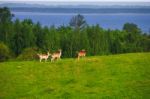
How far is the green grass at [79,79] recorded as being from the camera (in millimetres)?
25172

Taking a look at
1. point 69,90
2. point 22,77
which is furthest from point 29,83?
point 69,90

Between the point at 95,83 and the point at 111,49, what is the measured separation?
67996 millimetres

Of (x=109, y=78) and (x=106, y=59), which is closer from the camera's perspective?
(x=109, y=78)

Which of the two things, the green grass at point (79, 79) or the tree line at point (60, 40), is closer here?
the green grass at point (79, 79)

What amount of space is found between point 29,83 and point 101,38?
64770 millimetres

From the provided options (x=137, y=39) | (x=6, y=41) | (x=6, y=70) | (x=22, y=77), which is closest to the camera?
(x=22, y=77)

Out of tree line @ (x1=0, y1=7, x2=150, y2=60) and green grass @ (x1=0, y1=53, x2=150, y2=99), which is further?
tree line @ (x1=0, y1=7, x2=150, y2=60)

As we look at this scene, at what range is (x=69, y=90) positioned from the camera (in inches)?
1020

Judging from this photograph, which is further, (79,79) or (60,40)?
(60,40)

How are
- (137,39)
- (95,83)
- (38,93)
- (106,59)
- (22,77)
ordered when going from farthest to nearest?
1. (137,39)
2. (106,59)
3. (22,77)
4. (95,83)
5. (38,93)

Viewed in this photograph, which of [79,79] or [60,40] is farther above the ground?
[60,40]

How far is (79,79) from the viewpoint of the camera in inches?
1117

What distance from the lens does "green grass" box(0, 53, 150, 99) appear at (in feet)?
82.6

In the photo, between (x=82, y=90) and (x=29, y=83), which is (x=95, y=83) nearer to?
(x=82, y=90)
